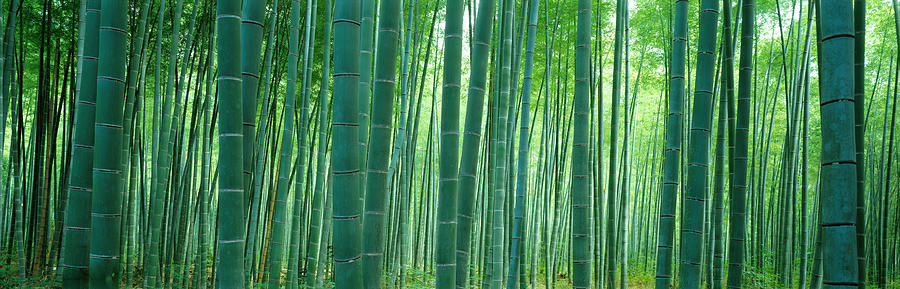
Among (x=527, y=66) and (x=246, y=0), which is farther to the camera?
(x=527, y=66)

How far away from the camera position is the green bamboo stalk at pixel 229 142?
1.59 m

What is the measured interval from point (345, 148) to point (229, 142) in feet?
1.13

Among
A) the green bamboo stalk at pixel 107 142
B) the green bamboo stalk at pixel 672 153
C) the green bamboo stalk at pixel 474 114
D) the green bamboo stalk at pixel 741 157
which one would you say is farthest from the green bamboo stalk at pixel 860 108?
the green bamboo stalk at pixel 107 142

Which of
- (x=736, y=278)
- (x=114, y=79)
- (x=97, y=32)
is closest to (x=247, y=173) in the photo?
(x=114, y=79)

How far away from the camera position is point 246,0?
1.66 meters

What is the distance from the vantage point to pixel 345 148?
1.56m

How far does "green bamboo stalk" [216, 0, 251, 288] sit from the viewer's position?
1595mm

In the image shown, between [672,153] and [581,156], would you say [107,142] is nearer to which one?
[581,156]

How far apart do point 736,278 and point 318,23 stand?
490 cm

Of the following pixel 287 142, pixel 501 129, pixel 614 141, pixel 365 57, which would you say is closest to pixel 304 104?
pixel 287 142

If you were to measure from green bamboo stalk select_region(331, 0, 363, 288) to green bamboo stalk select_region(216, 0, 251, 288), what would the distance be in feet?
0.97

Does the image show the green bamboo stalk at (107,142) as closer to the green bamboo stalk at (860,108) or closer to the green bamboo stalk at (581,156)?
the green bamboo stalk at (581,156)

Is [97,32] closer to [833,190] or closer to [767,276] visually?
[833,190]

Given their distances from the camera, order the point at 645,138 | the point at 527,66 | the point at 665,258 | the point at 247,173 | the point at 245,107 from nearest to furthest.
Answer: the point at 245,107
the point at 247,173
the point at 665,258
the point at 527,66
the point at 645,138
